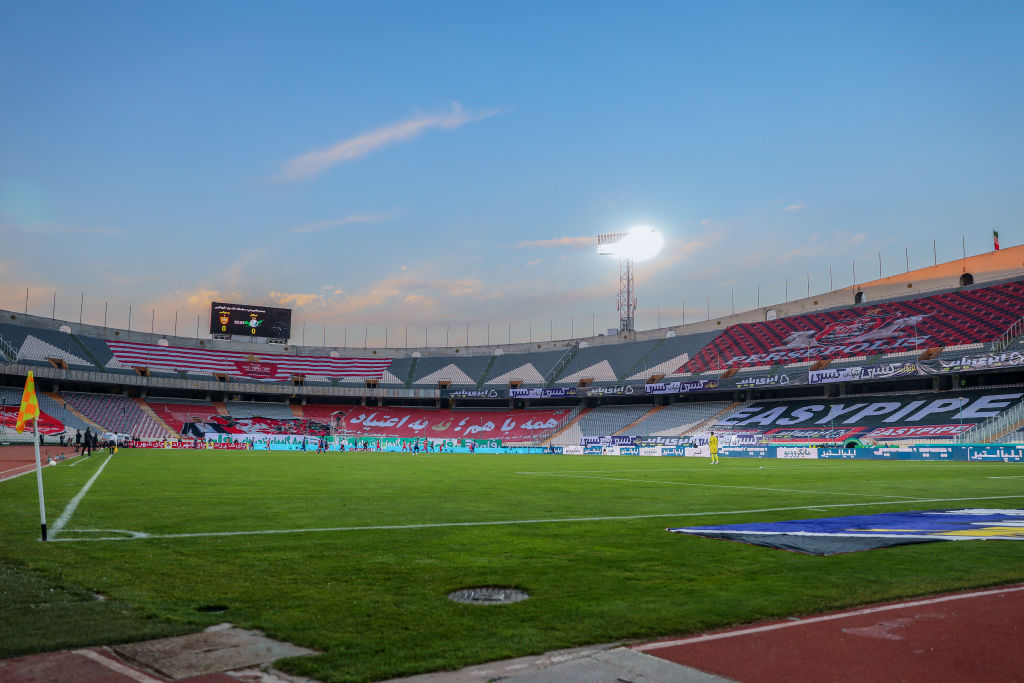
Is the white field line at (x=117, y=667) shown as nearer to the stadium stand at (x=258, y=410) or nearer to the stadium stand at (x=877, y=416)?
the stadium stand at (x=877, y=416)

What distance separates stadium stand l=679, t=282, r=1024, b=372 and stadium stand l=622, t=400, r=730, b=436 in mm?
3911

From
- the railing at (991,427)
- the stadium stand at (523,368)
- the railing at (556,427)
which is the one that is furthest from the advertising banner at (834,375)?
the stadium stand at (523,368)

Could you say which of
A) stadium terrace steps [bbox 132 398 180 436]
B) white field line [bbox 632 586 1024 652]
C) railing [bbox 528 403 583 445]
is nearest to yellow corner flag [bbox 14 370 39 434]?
white field line [bbox 632 586 1024 652]

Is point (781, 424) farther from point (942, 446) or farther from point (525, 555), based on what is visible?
point (525, 555)

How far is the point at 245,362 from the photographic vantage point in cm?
9088

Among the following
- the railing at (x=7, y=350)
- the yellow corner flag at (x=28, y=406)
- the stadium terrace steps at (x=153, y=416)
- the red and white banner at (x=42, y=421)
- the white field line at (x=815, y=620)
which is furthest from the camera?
the stadium terrace steps at (x=153, y=416)

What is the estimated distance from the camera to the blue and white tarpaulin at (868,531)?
936 cm

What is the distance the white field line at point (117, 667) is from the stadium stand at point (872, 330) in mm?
62516

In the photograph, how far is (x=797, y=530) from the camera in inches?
421

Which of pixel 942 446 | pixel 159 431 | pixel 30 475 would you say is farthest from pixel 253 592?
pixel 159 431

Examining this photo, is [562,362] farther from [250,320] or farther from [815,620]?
[815,620]

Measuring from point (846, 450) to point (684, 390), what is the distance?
1008 inches

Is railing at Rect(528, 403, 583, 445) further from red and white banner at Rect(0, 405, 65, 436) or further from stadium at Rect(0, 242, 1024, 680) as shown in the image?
red and white banner at Rect(0, 405, 65, 436)

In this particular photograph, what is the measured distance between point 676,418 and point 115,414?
5697 cm
